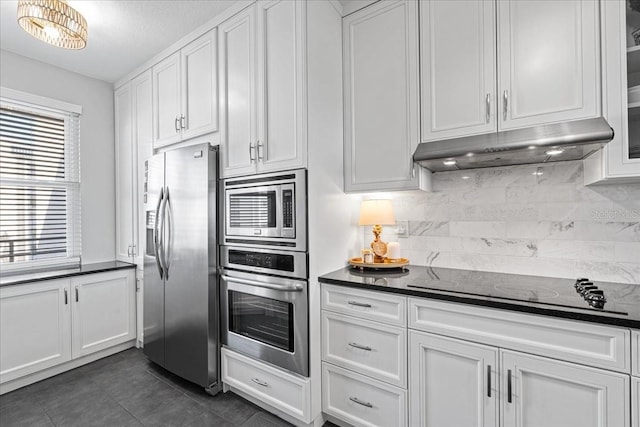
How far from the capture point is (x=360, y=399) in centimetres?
174

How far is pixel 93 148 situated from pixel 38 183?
1.93 feet

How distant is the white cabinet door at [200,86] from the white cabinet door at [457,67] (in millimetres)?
1470

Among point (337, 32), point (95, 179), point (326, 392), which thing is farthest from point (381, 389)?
point (95, 179)

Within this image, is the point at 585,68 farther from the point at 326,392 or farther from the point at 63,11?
the point at 63,11

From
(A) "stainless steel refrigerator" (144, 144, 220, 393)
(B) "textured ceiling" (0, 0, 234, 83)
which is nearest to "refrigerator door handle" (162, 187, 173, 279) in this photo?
(A) "stainless steel refrigerator" (144, 144, 220, 393)

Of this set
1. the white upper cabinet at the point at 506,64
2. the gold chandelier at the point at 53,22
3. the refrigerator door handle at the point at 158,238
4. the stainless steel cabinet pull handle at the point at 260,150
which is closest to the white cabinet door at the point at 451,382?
the white upper cabinet at the point at 506,64

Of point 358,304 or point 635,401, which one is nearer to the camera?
point 635,401

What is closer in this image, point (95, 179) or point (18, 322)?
point (18, 322)

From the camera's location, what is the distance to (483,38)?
1658mm

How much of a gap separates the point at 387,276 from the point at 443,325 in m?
0.47

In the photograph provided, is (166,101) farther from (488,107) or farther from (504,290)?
(504,290)

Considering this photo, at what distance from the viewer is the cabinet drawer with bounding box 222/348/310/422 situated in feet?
5.94

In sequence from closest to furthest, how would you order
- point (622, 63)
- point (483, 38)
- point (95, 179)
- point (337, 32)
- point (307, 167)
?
1. point (622, 63)
2. point (483, 38)
3. point (307, 167)
4. point (337, 32)
5. point (95, 179)

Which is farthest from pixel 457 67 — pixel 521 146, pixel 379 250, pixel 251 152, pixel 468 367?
pixel 468 367
